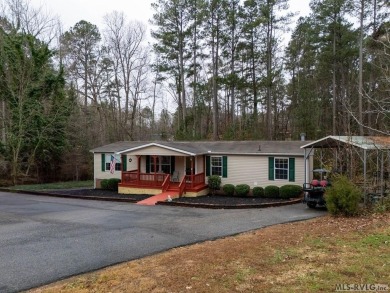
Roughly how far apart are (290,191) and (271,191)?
1.05 meters

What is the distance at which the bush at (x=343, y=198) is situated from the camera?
9.89 m

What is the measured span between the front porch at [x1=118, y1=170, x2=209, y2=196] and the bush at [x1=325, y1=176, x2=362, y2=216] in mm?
8564

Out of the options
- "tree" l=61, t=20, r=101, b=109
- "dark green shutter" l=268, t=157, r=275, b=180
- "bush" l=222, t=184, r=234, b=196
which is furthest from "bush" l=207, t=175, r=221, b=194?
"tree" l=61, t=20, r=101, b=109

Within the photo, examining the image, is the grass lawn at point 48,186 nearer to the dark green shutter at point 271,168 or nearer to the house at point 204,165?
the house at point 204,165

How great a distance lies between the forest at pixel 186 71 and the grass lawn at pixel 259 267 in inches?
665

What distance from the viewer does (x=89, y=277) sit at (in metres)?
5.64

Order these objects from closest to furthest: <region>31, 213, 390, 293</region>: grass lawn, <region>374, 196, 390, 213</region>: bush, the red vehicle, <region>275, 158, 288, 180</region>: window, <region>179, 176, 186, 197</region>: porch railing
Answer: <region>31, 213, 390, 293</region>: grass lawn < <region>374, 196, 390, 213</region>: bush < the red vehicle < <region>275, 158, 288, 180</region>: window < <region>179, 176, 186, 197</region>: porch railing

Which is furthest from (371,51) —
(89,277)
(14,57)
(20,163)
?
(20,163)

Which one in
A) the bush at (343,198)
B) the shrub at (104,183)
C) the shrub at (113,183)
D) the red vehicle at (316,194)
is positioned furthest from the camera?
the shrub at (104,183)

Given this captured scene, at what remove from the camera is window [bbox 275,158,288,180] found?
658 inches

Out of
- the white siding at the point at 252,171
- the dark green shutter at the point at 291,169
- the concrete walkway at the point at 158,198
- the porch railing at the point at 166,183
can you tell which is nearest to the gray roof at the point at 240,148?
the white siding at the point at 252,171

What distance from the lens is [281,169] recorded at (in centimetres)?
1683

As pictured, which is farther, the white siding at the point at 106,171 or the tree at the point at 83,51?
the tree at the point at 83,51

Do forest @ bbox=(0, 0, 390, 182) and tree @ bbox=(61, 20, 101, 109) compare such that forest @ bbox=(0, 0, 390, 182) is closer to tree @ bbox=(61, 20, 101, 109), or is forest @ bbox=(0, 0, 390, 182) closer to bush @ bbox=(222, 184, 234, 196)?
tree @ bbox=(61, 20, 101, 109)
